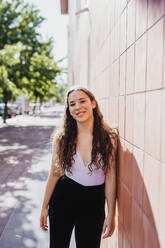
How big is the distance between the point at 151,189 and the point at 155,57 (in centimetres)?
63

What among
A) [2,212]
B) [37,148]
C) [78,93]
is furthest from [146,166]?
[37,148]

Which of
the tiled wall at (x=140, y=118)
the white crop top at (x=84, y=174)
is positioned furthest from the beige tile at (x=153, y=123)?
the white crop top at (x=84, y=174)

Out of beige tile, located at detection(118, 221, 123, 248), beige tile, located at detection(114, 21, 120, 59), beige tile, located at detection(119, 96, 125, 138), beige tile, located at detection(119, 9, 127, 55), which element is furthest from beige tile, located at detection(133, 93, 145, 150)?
beige tile, located at detection(118, 221, 123, 248)

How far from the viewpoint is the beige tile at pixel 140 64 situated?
152cm

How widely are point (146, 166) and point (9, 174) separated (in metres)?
6.06

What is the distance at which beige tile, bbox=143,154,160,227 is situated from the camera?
1.30 meters

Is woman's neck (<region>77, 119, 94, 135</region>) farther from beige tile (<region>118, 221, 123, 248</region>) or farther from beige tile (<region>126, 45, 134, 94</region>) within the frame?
beige tile (<region>118, 221, 123, 248</region>)

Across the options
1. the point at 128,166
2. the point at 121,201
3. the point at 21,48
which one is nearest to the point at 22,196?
the point at 121,201

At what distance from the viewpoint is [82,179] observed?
2.19 metres

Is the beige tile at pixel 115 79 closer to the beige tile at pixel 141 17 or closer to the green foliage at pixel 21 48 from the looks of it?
the beige tile at pixel 141 17

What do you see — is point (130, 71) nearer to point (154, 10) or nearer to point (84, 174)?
point (154, 10)

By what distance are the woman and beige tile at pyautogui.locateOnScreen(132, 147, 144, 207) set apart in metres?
0.49

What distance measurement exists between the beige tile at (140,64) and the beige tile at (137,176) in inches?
14.5

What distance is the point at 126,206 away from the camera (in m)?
1.93
